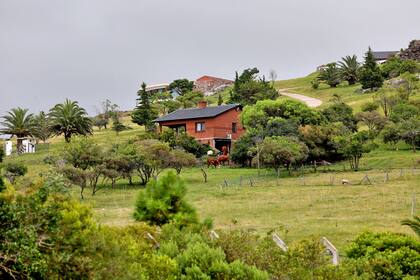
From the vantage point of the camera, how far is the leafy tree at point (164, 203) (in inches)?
659

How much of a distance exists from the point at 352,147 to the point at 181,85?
261 feet

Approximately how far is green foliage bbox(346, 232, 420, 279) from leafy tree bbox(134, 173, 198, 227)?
4.96 metres

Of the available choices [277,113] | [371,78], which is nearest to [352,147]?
[277,113]

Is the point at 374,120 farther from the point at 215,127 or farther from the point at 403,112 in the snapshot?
the point at 215,127

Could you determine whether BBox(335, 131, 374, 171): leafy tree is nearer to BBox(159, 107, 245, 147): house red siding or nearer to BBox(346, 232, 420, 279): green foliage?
BBox(159, 107, 245, 147): house red siding

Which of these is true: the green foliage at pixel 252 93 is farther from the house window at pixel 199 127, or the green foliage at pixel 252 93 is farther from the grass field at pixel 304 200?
the grass field at pixel 304 200

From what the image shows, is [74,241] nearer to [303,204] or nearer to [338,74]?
[303,204]

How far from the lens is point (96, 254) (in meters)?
9.44

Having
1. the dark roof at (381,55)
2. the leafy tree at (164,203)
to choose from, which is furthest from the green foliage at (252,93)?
the leafy tree at (164,203)

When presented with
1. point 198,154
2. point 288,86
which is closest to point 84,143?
point 198,154

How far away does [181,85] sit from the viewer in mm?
119188

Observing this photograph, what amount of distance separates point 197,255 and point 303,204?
59.9 feet

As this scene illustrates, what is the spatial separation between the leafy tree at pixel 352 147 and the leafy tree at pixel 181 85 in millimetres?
74153

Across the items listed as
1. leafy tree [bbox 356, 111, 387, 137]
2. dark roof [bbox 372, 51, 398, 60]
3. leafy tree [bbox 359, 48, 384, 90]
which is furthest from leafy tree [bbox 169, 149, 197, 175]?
dark roof [bbox 372, 51, 398, 60]
